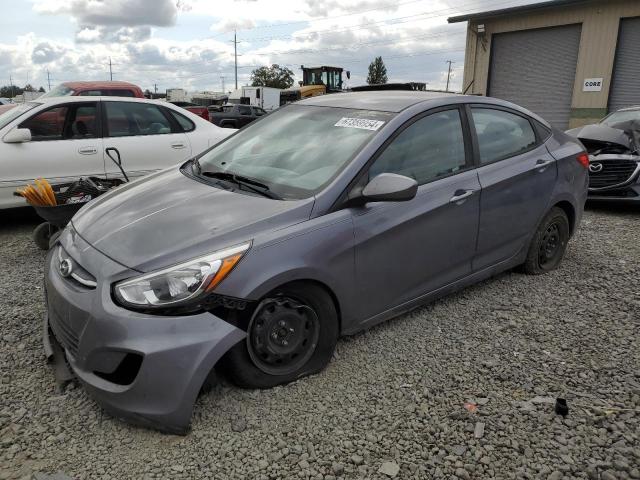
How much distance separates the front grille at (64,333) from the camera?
8.49ft

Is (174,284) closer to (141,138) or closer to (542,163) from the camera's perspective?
(542,163)

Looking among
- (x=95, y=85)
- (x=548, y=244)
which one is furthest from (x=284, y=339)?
(x=95, y=85)

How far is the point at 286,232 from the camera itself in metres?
2.71

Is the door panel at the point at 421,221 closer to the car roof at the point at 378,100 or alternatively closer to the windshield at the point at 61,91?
the car roof at the point at 378,100

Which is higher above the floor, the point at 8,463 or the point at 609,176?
the point at 609,176

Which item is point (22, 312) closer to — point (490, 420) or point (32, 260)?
point (32, 260)

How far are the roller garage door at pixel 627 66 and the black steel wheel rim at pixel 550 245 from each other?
14148mm

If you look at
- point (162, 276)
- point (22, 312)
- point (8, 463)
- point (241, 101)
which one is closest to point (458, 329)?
point (162, 276)

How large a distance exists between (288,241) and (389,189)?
2.08 ft

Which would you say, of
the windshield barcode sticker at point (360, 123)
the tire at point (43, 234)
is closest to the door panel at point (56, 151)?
the tire at point (43, 234)

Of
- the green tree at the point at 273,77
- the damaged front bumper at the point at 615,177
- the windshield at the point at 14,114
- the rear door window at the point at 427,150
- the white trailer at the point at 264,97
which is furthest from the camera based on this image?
the green tree at the point at 273,77

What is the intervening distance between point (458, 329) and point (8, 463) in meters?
2.67

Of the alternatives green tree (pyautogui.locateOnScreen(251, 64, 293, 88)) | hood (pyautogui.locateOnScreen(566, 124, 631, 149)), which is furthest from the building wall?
green tree (pyautogui.locateOnScreen(251, 64, 293, 88))

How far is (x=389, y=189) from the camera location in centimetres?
287
